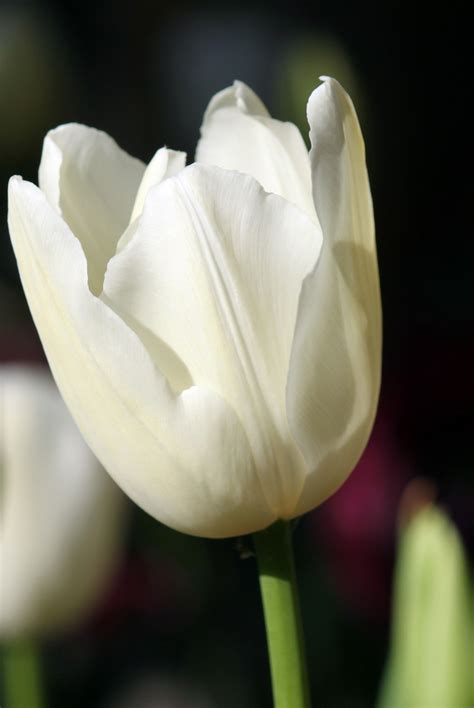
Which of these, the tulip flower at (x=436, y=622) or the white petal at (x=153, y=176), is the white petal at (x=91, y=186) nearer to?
the white petal at (x=153, y=176)

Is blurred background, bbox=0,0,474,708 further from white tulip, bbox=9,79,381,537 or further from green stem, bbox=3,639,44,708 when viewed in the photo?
white tulip, bbox=9,79,381,537

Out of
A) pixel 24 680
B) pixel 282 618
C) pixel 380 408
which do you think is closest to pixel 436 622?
pixel 282 618

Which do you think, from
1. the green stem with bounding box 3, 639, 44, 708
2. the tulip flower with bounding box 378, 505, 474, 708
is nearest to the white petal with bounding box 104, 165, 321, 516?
the tulip flower with bounding box 378, 505, 474, 708

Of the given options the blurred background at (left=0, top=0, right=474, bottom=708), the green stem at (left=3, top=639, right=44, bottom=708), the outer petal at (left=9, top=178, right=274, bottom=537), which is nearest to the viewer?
the outer petal at (left=9, top=178, right=274, bottom=537)

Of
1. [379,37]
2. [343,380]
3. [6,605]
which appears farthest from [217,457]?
[379,37]

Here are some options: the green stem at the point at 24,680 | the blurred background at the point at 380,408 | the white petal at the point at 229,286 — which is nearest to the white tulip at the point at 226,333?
the white petal at the point at 229,286

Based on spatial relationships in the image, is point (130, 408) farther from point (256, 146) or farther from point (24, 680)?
point (24, 680)
